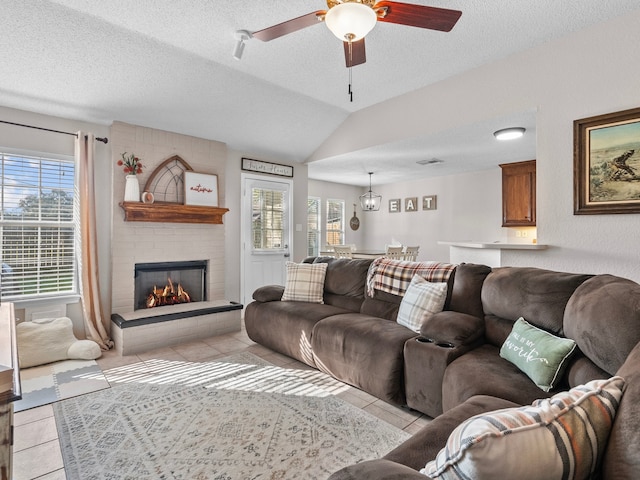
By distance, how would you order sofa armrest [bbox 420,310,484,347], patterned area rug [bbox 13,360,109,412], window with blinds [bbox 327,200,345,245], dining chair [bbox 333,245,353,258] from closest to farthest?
sofa armrest [bbox 420,310,484,347], patterned area rug [bbox 13,360,109,412], dining chair [bbox 333,245,353,258], window with blinds [bbox 327,200,345,245]

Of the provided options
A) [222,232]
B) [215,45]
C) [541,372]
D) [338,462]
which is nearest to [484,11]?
[215,45]

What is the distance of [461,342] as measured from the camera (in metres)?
2.17

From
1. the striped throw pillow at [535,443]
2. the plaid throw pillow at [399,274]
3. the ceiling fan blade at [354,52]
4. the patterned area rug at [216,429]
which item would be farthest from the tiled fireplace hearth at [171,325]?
the striped throw pillow at [535,443]

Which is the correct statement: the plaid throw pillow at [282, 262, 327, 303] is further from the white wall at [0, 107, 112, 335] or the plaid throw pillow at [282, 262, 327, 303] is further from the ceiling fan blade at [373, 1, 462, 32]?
the ceiling fan blade at [373, 1, 462, 32]

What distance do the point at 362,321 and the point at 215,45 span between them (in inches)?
107


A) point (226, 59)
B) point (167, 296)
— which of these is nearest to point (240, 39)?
point (226, 59)

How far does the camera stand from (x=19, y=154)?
3439 mm

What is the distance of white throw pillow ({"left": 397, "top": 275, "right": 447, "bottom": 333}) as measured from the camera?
2.59 metres

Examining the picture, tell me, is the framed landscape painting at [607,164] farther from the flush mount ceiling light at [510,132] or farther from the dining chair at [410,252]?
the dining chair at [410,252]

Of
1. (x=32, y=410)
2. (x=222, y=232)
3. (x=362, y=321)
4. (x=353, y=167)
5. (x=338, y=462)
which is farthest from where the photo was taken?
(x=353, y=167)

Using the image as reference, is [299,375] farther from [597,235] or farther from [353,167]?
[353,167]

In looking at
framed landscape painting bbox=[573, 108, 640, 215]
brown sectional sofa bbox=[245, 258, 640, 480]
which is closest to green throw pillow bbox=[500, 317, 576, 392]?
brown sectional sofa bbox=[245, 258, 640, 480]

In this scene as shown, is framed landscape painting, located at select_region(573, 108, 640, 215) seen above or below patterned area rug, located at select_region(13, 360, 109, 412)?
above

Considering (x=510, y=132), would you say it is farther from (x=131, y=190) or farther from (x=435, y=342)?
(x=131, y=190)
